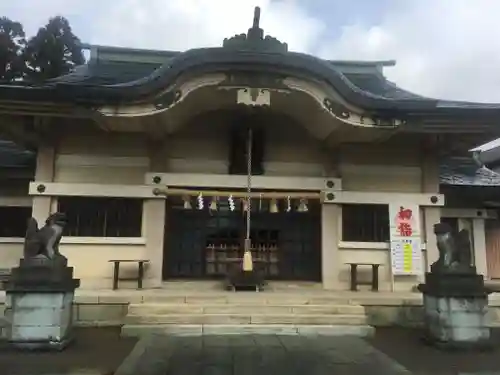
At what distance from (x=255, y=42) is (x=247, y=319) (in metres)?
5.20

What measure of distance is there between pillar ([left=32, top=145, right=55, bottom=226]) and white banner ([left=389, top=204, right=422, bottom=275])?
7569mm

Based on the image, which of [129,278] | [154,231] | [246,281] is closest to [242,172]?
[154,231]

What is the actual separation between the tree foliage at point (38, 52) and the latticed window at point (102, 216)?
18775mm

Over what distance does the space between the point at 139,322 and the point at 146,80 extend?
4.41 meters

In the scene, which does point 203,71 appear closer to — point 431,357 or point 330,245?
point 330,245

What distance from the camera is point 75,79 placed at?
1073 centimetres

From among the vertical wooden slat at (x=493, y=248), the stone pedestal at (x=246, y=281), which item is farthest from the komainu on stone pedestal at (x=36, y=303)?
the vertical wooden slat at (x=493, y=248)

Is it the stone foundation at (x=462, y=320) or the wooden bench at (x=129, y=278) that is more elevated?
the wooden bench at (x=129, y=278)

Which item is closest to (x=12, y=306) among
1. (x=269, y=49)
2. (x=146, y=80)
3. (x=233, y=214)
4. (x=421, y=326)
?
(x=146, y=80)

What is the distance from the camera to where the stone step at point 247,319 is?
7.12 m

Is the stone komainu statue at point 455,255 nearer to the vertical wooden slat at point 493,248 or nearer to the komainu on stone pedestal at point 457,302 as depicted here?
the komainu on stone pedestal at point 457,302

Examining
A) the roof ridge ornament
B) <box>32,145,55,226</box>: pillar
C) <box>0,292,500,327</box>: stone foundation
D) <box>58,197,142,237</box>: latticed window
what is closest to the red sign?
<box>0,292,500,327</box>: stone foundation

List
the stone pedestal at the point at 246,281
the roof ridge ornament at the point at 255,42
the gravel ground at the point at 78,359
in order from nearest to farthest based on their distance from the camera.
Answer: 1. the gravel ground at the point at 78,359
2. the roof ridge ornament at the point at 255,42
3. the stone pedestal at the point at 246,281

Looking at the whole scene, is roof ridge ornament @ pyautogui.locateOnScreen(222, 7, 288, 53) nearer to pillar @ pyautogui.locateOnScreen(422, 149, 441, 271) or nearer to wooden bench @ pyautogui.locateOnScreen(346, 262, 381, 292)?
pillar @ pyautogui.locateOnScreen(422, 149, 441, 271)
